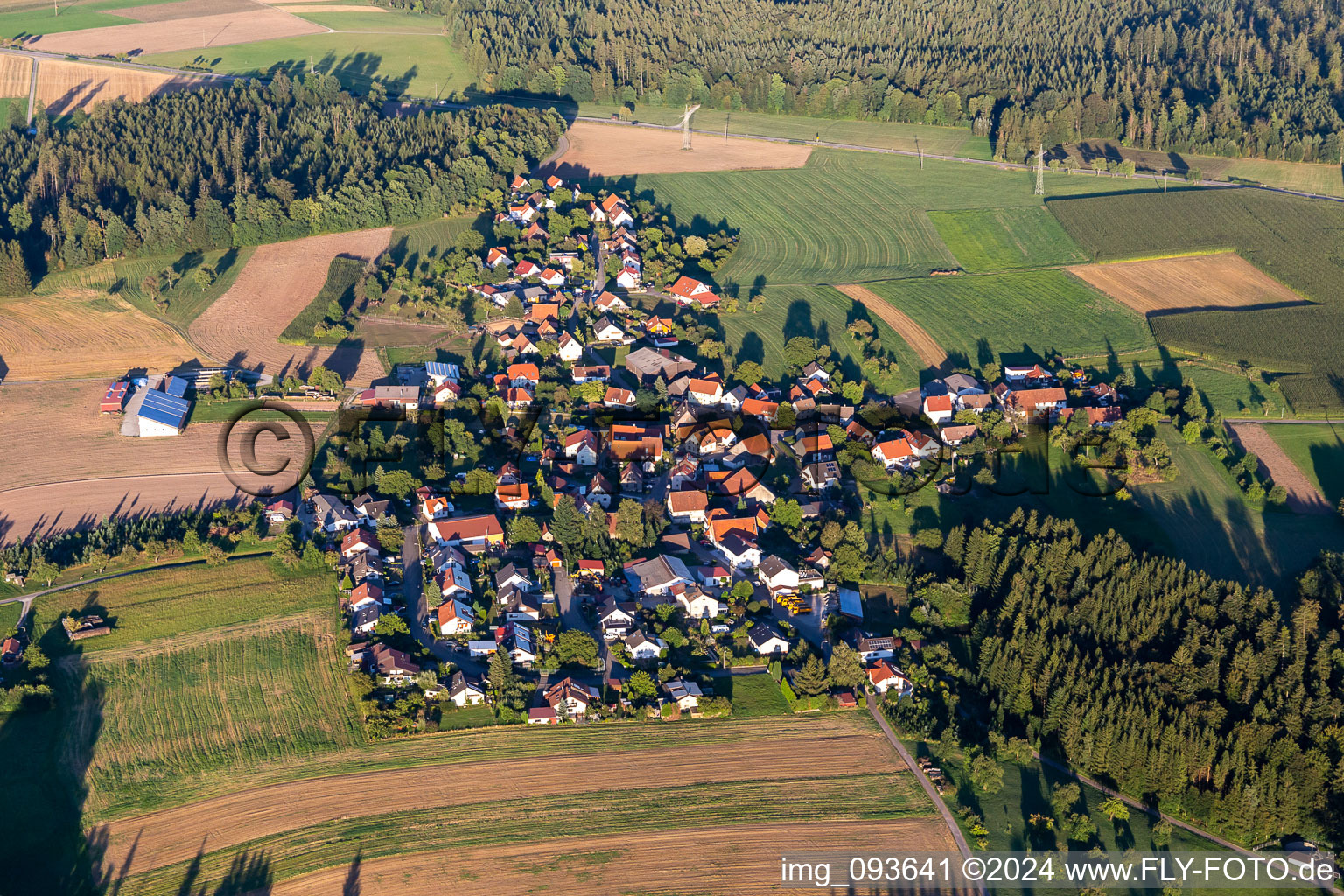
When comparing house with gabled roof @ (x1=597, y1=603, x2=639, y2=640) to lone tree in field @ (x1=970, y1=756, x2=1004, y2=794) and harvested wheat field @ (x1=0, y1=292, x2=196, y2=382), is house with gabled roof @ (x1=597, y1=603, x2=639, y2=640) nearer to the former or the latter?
lone tree in field @ (x1=970, y1=756, x2=1004, y2=794)

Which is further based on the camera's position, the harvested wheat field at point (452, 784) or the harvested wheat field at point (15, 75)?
the harvested wheat field at point (15, 75)

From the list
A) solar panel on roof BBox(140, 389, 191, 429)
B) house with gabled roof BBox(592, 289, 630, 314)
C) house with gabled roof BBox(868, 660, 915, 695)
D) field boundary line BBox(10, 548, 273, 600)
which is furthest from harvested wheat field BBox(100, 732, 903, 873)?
house with gabled roof BBox(592, 289, 630, 314)

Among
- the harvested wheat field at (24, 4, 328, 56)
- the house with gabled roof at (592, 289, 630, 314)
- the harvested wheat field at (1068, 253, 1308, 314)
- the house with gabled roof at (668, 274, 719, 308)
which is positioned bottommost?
the house with gabled roof at (592, 289, 630, 314)

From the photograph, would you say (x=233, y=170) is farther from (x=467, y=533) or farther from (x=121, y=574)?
(x=467, y=533)

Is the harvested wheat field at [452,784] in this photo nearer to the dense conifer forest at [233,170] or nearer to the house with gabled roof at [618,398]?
the house with gabled roof at [618,398]

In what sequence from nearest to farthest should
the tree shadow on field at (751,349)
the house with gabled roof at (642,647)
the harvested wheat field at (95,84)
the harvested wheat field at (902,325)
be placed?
the house with gabled roof at (642,647)
the tree shadow on field at (751,349)
the harvested wheat field at (902,325)
the harvested wheat field at (95,84)

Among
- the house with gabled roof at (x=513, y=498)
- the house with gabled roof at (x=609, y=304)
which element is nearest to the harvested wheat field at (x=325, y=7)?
the house with gabled roof at (x=609, y=304)

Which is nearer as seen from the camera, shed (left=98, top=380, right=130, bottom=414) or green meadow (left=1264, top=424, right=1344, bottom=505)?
green meadow (left=1264, top=424, right=1344, bottom=505)
